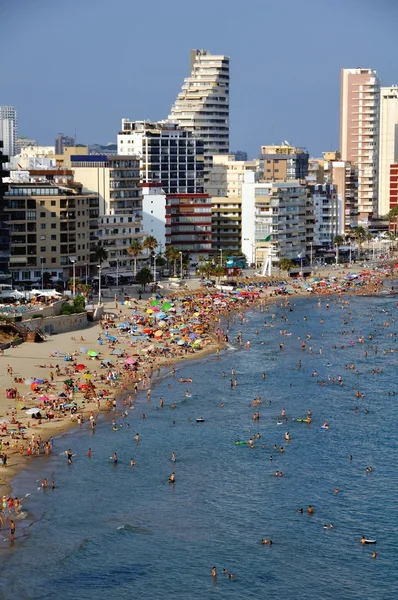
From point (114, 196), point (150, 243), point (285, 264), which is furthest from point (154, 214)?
point (285, 264)

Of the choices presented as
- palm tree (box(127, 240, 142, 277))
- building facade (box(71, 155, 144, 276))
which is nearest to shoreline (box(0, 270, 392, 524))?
palm tree (box(127, 240, 142, 277))

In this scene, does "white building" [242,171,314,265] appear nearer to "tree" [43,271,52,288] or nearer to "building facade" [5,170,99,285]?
"building facade" [5,170,99,285]

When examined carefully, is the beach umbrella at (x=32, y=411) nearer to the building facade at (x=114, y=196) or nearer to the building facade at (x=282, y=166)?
the building facade at (x=114, y=196)

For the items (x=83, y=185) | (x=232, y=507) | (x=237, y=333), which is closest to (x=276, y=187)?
(x=83, y=185)

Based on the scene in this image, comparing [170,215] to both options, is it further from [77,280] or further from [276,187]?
[77,280]

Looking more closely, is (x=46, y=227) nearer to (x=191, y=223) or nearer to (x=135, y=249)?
(x=135, y=249)

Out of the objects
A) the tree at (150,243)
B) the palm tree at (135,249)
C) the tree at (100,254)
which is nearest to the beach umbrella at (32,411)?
the tree at (100,254)
